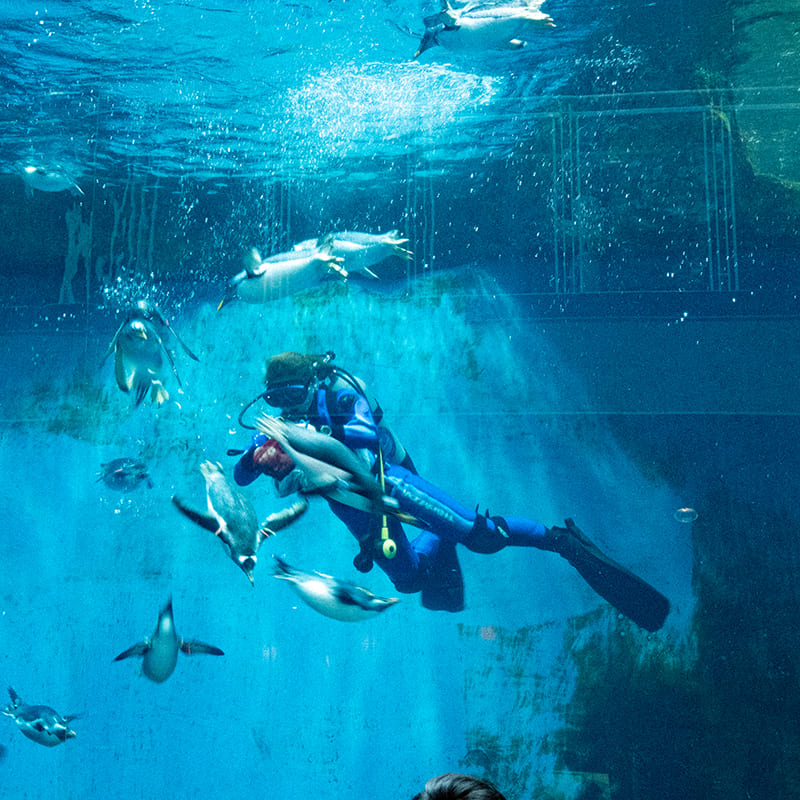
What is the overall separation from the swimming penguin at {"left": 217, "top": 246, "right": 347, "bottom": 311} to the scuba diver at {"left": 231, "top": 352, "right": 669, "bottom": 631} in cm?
86

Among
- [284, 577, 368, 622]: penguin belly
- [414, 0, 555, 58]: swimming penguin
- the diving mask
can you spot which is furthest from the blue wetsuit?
[414, 0, 555, 58]: swimming penguin

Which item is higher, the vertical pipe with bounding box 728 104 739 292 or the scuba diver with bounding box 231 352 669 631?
the vertical pipe with bounding box 728 104 739 292

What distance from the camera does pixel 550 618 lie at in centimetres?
989

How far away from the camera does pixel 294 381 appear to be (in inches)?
324

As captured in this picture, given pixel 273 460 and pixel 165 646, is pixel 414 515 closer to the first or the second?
pixel 273 460

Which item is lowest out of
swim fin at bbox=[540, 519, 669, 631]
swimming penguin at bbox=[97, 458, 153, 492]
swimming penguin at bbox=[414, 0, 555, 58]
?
swim fin at bbox=[540, 519, 669, 631]

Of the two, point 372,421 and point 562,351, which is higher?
point 562,351

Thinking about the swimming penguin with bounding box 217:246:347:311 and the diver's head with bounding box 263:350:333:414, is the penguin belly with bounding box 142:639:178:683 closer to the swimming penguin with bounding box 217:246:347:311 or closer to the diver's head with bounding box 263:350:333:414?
the diver's head with bounding box 263:350:333:414

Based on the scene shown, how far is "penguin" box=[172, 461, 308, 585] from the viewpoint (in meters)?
5.98

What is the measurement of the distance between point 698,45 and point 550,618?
8421 mm

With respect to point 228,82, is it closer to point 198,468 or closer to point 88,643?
point 198,468

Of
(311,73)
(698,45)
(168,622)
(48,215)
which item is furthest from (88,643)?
(698,45)

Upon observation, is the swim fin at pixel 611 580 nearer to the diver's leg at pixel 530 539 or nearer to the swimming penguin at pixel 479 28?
the diver's leg at pixel 530 539

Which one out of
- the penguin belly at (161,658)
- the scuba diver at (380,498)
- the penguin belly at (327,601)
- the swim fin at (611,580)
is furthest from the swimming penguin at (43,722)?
the swim fin at (611,580)
